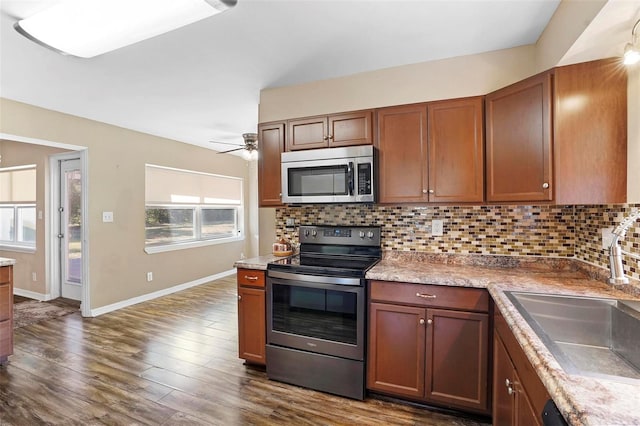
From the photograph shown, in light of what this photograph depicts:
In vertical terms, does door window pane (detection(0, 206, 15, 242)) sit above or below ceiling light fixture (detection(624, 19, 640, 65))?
below

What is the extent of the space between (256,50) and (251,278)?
5.68 ft

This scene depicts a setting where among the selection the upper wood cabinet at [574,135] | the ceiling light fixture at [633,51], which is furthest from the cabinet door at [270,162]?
the ceiling light fixture at [633,51]

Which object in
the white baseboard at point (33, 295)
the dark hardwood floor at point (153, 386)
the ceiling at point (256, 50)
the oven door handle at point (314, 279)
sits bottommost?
the dark hardwood floor at point (153, 386)

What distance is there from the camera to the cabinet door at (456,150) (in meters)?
2.13

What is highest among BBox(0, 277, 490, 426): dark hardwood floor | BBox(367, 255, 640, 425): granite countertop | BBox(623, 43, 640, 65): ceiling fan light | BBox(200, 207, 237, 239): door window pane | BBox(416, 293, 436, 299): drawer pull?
BBox(623, 43, 640, 65): ceiling fan light

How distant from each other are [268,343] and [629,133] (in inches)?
102

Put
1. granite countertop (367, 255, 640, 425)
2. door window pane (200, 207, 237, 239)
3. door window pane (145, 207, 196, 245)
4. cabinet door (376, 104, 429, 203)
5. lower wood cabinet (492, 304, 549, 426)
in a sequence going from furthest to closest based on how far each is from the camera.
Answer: door window pane (200, 207, 237, 239) → door window pane (145, 207, 196, 245) → cabinet door (376, 104, 429, 203) → lower wood cabinet (492, 304, 549, 426) → granite countertop (367, 255, 640, 425)

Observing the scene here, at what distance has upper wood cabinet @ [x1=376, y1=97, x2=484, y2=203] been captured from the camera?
215 centimetres

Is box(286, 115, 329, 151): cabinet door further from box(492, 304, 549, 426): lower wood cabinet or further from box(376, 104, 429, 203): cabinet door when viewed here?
box(492, 304, 549, 426): lower wood cabinet

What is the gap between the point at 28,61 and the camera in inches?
92.9

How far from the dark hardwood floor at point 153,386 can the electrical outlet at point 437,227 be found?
4.09 feet

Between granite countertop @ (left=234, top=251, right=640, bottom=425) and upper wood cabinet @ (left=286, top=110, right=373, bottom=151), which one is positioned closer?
granite countertop @ (left=234, top=251, right=640, bottom=425)

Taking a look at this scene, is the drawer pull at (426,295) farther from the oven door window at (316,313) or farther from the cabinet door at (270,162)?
the cabinet door at (270,162)

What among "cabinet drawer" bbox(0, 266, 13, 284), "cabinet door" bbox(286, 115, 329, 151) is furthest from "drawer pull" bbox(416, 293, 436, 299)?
"cabinet drawer" bbox(0, 266, 13, 284)
